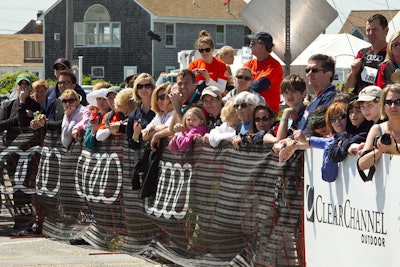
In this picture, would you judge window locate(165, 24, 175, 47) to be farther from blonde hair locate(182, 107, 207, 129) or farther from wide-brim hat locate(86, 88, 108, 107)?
blonde hair locate(182, 107, 207, 129)

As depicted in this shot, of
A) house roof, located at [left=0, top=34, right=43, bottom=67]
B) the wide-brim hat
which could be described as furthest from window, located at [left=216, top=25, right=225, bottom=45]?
the wide-brim hat

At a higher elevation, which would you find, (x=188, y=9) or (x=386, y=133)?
(x=188, y=9)

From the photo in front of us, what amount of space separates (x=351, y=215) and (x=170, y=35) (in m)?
69.3

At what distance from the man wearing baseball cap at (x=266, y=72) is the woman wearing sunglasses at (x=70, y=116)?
2906mm

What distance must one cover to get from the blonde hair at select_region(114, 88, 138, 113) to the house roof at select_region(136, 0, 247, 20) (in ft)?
211

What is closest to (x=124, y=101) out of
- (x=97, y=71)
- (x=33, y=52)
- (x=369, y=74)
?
(x=369, y=74)

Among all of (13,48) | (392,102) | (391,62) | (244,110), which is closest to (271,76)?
(244,110)

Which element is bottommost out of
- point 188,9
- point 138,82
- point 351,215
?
point 351,215

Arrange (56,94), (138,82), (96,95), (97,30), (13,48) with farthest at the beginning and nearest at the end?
(13,48) < (97,30) < (56,94) < (96,95) < (138,82)

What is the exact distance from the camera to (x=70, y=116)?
14.2m

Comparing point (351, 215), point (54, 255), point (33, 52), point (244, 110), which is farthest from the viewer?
point (33, 52)

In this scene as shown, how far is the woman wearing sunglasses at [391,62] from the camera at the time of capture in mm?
9961

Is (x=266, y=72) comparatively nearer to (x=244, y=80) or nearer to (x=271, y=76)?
(x=271, y=76)

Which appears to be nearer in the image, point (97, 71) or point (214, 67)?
point (214, 67)
